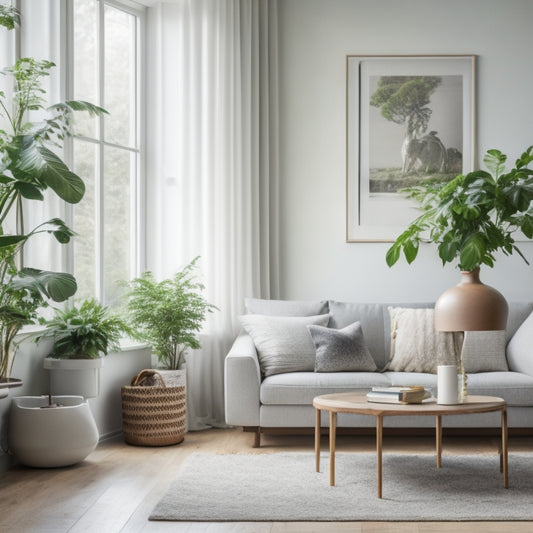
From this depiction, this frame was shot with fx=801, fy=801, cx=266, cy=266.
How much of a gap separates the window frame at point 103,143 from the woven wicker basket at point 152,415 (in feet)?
2.35

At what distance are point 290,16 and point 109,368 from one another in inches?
107

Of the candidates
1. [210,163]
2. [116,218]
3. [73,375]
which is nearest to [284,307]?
[210,163]

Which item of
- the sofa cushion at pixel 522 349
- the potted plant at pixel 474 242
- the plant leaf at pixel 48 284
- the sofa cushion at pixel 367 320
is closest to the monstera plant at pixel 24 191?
the plant leaf at pixel 48 284

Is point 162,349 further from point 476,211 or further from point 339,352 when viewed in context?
point 476,211

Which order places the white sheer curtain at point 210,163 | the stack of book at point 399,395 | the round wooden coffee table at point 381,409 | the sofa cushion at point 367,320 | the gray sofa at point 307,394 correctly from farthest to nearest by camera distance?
the white sheer curtain at point 210,163, the sofa cushion at point 367,320, the gray sofa at point 307,394, the stack of book at point 399,395, the round wooden coffee table at point 381,409

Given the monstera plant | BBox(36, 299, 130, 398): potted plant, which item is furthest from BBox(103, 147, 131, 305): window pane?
the monstera plant

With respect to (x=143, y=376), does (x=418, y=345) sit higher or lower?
higher

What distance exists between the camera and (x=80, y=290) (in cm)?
482

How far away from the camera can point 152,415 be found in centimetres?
456

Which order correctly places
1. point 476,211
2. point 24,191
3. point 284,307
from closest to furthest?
point 24,191 < point 476,211 < point 284,307

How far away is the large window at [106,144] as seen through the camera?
4816mm

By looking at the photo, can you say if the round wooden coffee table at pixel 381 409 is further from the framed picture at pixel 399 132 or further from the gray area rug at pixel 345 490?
the framed picture at pixel 399 132

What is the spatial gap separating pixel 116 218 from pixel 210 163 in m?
0.71

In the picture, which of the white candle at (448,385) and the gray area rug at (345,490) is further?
the white candle at (448,385)
